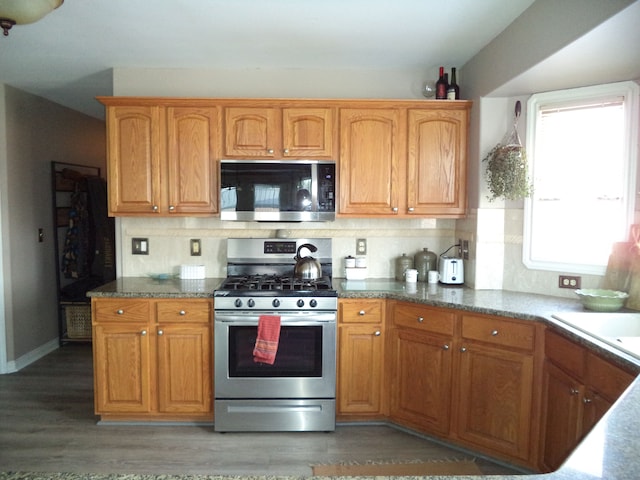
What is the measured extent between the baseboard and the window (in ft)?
13.9

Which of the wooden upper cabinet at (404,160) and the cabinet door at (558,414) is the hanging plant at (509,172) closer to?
the wooden upper cabinet at (404,160)

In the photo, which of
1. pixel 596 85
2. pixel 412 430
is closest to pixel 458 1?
pixel 596 85

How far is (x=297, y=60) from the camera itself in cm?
345

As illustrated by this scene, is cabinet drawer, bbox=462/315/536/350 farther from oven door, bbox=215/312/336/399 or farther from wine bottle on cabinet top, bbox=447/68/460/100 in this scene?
wine bottle on cabinet top, bbox=447/68/460/100

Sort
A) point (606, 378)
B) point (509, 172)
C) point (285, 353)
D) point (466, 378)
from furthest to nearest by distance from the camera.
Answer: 1. point (285, 353)
2. point (509, 172)
3. point (466, 378)
4. point (606, 378)

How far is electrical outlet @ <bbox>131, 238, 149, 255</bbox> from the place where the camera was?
12.1 ft

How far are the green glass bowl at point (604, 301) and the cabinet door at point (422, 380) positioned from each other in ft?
2.54

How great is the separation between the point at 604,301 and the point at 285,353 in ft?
6.09

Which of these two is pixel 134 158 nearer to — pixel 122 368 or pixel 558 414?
pixel 122 368

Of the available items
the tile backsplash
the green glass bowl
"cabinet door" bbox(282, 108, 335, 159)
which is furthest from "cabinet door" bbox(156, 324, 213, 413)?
the green glass bowl

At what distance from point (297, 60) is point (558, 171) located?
1918 millimetres

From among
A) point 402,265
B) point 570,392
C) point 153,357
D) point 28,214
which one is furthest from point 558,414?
point 28,214

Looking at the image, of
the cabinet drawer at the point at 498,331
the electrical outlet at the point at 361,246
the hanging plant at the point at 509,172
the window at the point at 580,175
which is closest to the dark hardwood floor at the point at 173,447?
the cabinet drawer at the point at 498,331

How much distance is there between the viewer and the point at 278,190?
3.30 metres
